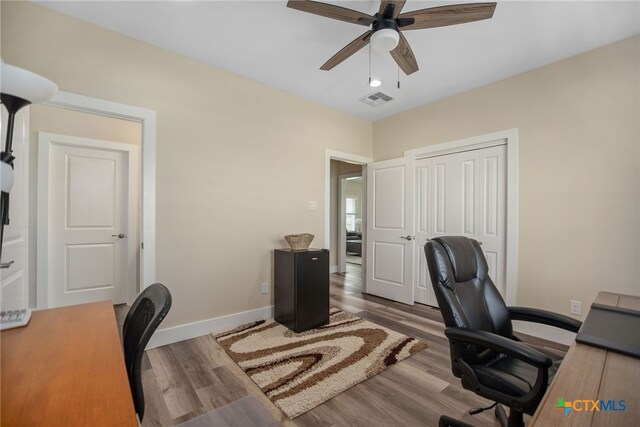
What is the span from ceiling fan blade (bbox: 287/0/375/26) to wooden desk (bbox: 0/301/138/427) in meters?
1.94

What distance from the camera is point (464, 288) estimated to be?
1540 mm

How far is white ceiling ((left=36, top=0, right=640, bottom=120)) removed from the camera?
1995 millimetres

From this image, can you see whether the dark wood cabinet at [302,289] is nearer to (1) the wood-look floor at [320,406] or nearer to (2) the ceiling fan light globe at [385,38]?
(1) the wood-look floor at [320,406]

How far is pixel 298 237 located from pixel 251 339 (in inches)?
43.0

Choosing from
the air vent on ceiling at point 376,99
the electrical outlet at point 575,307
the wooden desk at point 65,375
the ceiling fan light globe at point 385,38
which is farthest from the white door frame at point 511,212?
the wooden desk at point 65,375

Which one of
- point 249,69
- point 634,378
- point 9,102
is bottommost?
point 634,378

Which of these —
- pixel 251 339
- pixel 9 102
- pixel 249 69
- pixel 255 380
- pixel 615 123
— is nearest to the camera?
pixel 9 102

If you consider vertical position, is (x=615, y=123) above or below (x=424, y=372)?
above

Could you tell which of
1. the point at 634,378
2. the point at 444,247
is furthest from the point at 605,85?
the point at 634,378

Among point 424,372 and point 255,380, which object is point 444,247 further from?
point 255,380

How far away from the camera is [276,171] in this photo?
3.27 meters

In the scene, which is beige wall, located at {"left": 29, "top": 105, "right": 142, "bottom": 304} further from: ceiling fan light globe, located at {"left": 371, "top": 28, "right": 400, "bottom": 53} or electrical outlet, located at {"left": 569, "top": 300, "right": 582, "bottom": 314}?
Result: electrical outlet, located at {"left": 569, "top": 300, "right": 582, "bottom": 314}

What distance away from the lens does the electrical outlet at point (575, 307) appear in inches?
A: 97.3

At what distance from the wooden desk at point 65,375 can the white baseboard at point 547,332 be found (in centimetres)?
336
